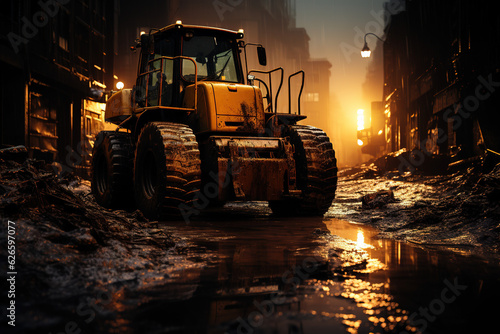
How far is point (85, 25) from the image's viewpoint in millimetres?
23500

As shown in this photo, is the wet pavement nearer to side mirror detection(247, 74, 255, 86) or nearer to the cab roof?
side mirror detection(247, 74, 255, 86)

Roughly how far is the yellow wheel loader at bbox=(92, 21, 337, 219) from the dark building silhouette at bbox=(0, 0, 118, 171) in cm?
798

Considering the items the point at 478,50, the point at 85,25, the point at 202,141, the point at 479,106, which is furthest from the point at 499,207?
A: the point at 85,25

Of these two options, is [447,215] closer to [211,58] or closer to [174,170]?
[174,170]

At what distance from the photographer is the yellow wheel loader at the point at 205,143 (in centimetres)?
767

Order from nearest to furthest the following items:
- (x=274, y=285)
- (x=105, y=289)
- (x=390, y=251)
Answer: (x=105, y=289)
(x=274, y=285)
(x=390, y=251)

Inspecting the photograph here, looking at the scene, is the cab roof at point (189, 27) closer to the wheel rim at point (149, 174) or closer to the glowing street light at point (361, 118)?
the wheel rim at point (149, 174)

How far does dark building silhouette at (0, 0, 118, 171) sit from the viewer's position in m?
16.5

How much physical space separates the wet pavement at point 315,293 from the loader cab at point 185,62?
4227mm

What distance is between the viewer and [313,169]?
28.1 feet

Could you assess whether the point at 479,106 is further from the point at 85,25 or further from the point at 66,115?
the point at 85,25

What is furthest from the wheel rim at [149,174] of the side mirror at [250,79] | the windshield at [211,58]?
the side mirror at [250,79]

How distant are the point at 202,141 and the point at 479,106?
32.9 ft

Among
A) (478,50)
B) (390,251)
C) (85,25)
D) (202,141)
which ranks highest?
(85,25)
